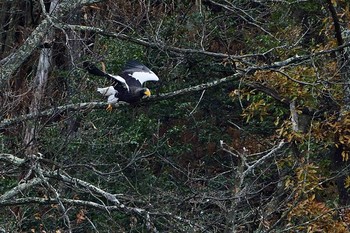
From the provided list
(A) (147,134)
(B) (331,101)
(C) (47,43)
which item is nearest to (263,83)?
(B) (331,101)

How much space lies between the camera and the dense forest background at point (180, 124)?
31.2 feet

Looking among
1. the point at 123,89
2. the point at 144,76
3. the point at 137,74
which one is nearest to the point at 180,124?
the point at 137,74

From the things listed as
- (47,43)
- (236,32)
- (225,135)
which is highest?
(47,43)

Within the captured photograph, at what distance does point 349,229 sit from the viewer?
1100 cm

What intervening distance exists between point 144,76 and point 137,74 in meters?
0.16

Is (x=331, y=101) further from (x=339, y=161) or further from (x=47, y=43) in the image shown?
(x=47, y=43)

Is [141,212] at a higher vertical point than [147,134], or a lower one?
higher

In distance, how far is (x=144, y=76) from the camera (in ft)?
38.5

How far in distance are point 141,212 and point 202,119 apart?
8204mm

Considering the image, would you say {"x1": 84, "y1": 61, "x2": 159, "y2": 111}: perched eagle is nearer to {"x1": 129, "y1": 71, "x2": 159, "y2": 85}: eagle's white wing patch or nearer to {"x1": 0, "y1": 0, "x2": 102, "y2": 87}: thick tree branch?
{"x1": 129, "y1": 71, "x2": 159, "y2": 85}: eagle's white wing patch

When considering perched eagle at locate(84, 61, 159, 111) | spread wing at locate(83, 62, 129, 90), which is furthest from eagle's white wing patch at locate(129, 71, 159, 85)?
spread wing at locate(83, 62, 129, 90)

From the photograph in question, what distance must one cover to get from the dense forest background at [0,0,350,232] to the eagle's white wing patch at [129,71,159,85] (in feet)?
1.48

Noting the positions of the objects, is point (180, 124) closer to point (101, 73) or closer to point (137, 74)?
point (137, 74)

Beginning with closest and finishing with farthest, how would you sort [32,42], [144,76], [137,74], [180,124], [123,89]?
[32,42] → [123,89] → [144,76] → [137,74] → [180,124]
